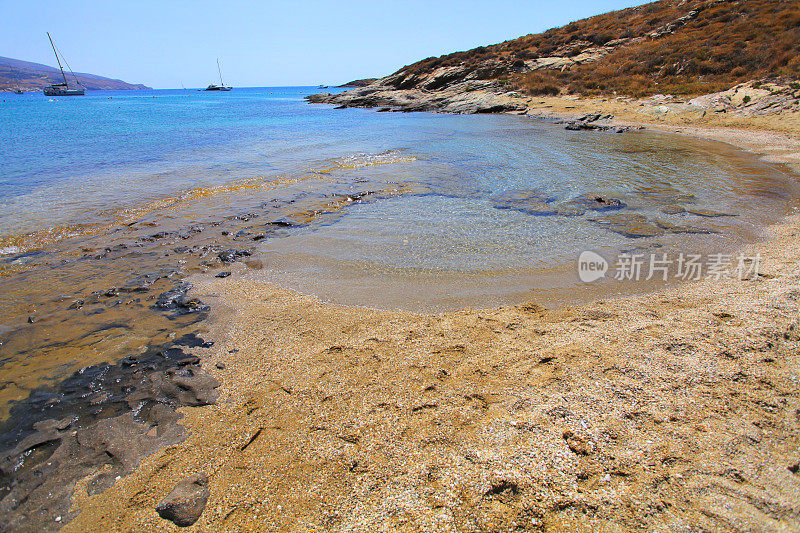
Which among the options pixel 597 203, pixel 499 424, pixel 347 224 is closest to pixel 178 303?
pixel 347 224

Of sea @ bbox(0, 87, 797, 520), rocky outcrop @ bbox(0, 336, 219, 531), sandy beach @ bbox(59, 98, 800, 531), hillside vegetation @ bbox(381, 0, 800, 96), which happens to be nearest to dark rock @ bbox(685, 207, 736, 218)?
sea @ bbox(0, 87, 797, 520)

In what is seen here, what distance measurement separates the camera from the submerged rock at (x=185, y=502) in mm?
2662

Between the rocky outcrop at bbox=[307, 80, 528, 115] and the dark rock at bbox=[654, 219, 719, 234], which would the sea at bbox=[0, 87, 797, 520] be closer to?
the dark rock at bbox=[654, 219, 719, 234]

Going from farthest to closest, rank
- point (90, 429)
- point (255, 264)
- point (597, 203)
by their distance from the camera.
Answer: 1. point (597, 203)
2. point (255, 264)
3. point (90, 429)

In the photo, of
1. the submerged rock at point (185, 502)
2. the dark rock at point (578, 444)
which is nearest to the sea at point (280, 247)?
the submerged rock at point (185, 502)

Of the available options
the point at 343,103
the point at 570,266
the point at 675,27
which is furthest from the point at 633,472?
the point at 343,103

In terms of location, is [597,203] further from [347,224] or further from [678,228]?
[347,224]

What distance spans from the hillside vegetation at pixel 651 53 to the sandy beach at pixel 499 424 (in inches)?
1070

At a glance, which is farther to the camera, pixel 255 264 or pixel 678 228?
pixel 678 228

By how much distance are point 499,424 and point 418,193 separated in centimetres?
922

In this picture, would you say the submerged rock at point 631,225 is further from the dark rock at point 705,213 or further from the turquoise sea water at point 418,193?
the dark rock at point 705,213

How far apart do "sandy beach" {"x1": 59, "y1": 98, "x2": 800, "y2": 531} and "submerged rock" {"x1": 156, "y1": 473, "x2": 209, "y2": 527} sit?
59 millimetres

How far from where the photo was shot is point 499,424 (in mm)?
3189

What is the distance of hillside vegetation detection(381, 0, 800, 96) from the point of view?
24406 millimetres
